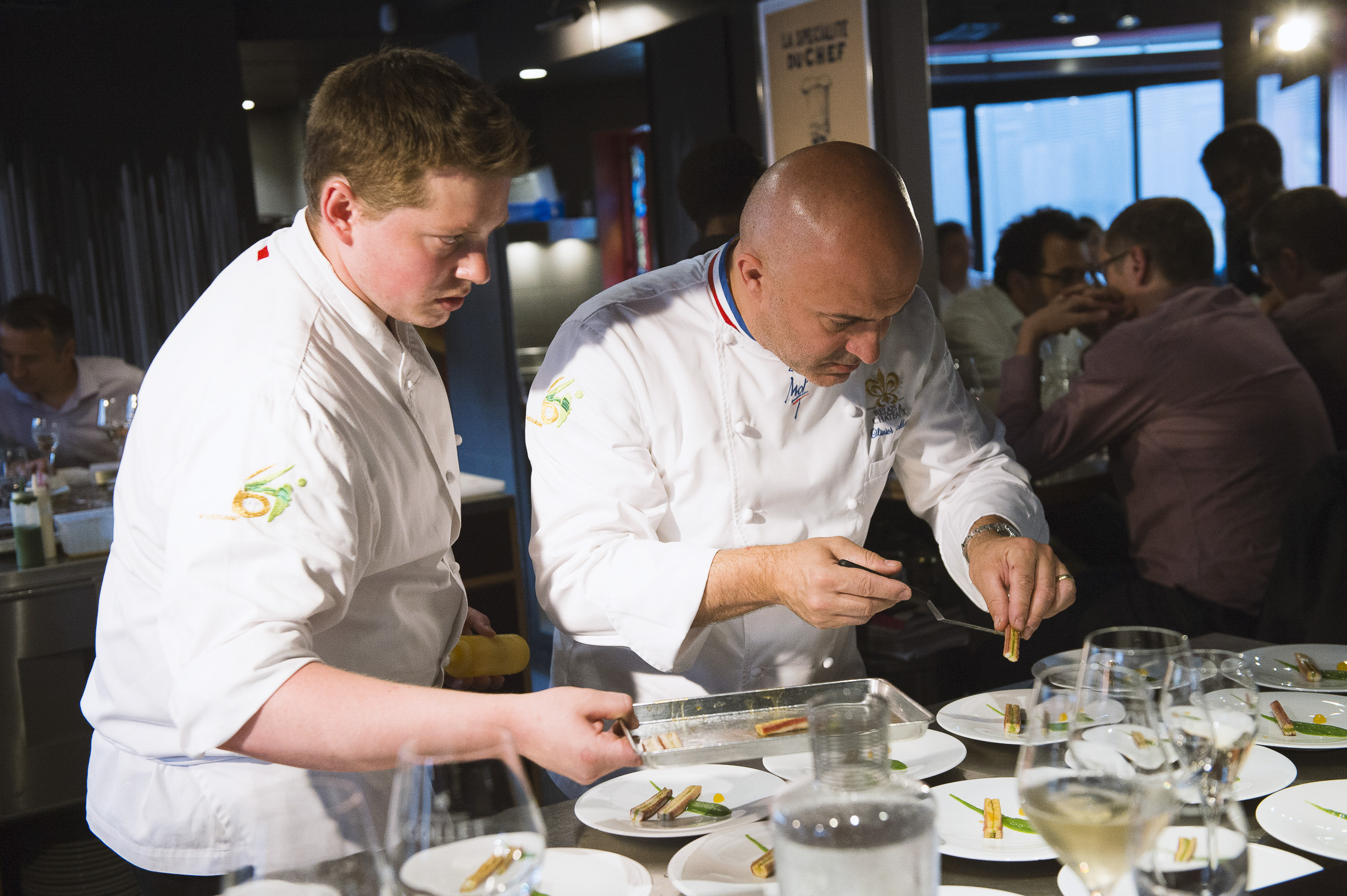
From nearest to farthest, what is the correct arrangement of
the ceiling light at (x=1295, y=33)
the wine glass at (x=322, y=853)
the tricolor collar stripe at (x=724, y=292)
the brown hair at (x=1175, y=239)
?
the wine glass at (x=322, y=853) → the tricolor collar stripe at (x=724, y=292) → the brown hair at (x=1175, y=239) → the ceiling light at (x=1295, y=33)

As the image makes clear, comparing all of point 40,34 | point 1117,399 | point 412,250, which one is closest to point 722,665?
point 412,250

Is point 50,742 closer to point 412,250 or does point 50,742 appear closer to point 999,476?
point 412,250

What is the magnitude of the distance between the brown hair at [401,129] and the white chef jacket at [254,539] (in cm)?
13

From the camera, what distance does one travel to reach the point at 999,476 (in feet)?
5.97

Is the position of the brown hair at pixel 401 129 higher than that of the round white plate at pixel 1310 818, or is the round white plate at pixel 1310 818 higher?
the brown hair at pixel 401 129

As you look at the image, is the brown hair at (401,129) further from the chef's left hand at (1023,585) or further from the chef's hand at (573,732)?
the chef's left hand at (1023,585)

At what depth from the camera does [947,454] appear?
74.2 inches

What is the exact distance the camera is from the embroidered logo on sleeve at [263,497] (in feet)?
3.51

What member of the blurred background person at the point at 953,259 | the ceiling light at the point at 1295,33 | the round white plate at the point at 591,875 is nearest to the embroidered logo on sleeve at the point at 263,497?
the round white plate at the point at 591,875

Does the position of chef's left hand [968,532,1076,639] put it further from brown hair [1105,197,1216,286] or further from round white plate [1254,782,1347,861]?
brown hair [1105,197,1216,286]

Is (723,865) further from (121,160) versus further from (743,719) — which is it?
(121,160)

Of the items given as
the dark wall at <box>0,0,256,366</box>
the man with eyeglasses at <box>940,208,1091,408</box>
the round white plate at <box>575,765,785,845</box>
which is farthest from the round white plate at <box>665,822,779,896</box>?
the dark wall at <box>0,0,256,366</box>

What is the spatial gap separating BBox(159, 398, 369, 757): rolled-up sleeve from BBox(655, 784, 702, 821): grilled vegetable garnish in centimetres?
38

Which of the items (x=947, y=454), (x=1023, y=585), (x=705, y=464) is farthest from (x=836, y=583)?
(x=947, y=454)
